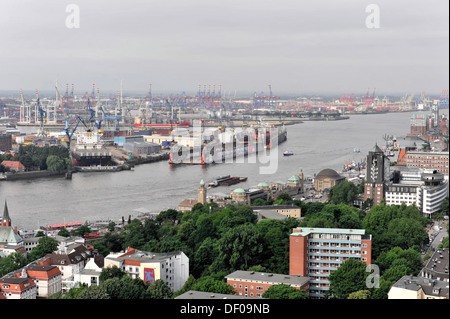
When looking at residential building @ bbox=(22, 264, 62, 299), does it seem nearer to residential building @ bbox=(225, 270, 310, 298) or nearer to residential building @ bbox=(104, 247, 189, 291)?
residential building @ bbox=(104, 247, 189, 291)

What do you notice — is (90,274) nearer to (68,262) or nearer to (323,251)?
(68,262)

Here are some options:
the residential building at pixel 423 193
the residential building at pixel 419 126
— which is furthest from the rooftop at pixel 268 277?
the residential building at pixel 419 126

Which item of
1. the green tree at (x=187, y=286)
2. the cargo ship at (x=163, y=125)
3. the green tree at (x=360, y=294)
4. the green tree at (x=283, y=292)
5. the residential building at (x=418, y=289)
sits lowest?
the green tree at (x=187, y=286)

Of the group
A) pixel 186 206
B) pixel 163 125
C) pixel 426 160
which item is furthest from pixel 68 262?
pixel 163 125

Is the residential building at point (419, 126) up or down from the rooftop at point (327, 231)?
up

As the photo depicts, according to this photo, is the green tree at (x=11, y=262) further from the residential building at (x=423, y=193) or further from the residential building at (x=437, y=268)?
the residential building at (x=423, y=193)

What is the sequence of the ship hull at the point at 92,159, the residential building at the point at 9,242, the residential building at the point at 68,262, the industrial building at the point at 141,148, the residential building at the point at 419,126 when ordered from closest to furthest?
the residential building at the point at 68,262
the residential building at the point at 9,242
the ship hull at the point at 92,159
the industrial building at the point at 141,148
the residential building at the point at 419,126

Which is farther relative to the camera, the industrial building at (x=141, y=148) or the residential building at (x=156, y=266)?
the industrial building at (x=141, y=148)
